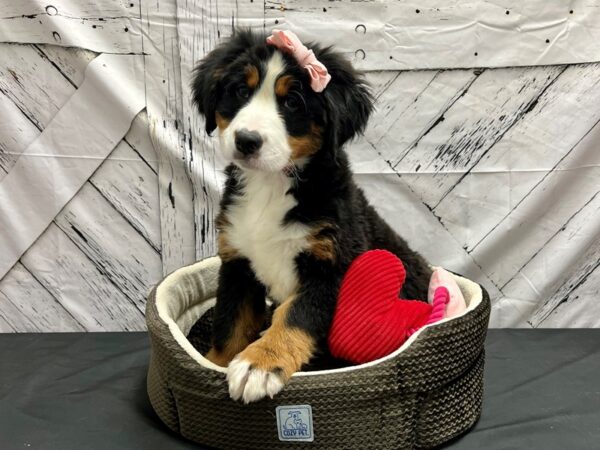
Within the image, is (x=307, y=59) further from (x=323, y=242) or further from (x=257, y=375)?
(x=257, y=375)

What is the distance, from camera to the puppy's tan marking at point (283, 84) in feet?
5.54

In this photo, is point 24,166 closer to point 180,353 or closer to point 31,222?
point 31,222

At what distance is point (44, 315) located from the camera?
2.91 m

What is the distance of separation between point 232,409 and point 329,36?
5.28 ft

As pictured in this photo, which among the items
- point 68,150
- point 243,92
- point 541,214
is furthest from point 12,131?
point 541,214

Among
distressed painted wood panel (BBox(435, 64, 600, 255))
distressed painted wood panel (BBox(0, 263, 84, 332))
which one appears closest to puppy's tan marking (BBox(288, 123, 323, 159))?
distressed painted wood panel (BBox(435, 64, 600, 255))

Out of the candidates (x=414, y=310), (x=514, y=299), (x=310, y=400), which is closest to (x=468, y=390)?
(x=414, y=310)

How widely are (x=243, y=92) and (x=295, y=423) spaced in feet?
3.00

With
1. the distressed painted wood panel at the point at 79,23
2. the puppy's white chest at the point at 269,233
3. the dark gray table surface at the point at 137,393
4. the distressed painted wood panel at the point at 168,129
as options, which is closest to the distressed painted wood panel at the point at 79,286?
the dark gray table surface at the point at 137,393

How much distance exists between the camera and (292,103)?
171 cm

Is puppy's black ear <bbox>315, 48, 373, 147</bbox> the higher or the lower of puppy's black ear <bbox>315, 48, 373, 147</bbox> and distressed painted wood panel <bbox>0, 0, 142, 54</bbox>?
the higher

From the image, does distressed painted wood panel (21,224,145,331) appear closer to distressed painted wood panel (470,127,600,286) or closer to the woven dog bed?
the woven dog bed

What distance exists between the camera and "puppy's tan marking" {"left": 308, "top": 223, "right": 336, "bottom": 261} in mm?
1776

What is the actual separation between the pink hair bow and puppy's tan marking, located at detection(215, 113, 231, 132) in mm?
254
